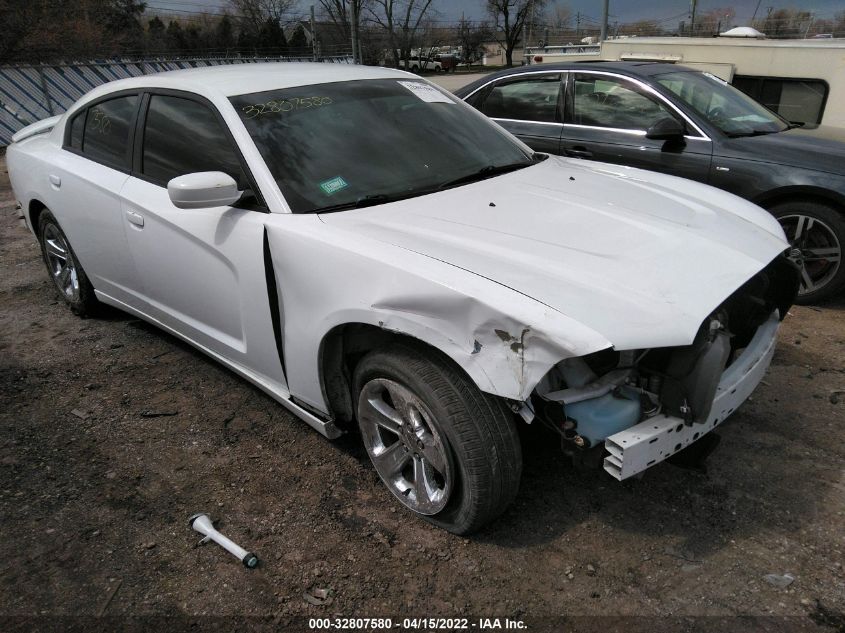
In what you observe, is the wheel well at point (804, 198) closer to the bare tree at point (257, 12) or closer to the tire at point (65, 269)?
the tire at point (65, 269)

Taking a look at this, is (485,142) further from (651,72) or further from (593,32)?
(593,32)

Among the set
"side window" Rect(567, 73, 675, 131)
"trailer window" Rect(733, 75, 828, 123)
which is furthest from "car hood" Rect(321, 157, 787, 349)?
"trailer window" Rect(733, 75, 828, 123)

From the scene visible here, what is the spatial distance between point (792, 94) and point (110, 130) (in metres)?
6.77

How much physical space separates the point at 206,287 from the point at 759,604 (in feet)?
8.25

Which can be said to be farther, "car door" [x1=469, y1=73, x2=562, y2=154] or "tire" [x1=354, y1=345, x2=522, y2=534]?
"car door" [x1=469, y1=73, x2=562, y2=154]

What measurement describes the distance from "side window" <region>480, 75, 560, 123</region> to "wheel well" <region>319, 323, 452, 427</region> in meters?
3.75

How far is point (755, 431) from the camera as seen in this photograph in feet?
9.86

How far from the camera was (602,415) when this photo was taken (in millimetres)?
2070

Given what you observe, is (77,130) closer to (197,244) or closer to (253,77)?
(253,77)

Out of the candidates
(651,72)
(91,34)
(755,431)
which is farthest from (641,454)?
(91,34)

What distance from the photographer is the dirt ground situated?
2168 mm

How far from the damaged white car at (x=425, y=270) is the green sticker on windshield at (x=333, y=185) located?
1 centimetres

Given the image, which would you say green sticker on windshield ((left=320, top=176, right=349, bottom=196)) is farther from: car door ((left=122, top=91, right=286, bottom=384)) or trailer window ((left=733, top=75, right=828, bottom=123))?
trailer window ((left=733, top=75, right=828, bottom=123))

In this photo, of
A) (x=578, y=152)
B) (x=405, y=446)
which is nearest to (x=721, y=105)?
(x=578, y=152)
